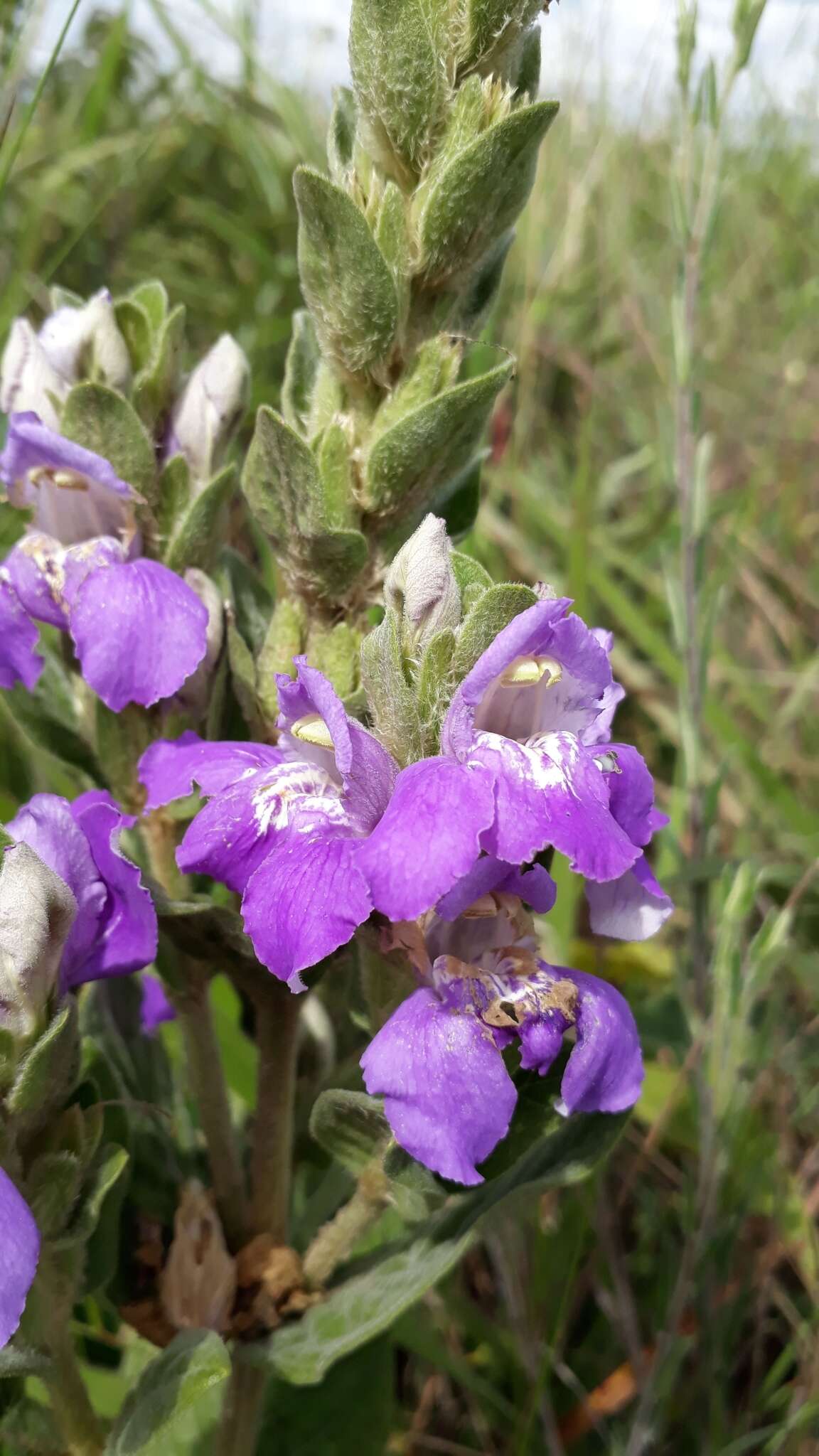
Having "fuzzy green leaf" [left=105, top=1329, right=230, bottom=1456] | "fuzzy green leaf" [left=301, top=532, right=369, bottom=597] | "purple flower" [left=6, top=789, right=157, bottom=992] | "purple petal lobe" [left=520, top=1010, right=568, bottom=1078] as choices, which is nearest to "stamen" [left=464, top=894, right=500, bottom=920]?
"purple petal lobe" [left=520, top=1010, right=568, bottom=1078]

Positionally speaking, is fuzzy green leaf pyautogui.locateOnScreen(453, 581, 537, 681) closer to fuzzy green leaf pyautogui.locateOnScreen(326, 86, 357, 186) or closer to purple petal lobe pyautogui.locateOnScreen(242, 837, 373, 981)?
purple petal lobe pyautogui.locateOnScreen(242, 837, 373, 981)

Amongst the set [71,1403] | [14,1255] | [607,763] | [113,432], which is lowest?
[71,1403]

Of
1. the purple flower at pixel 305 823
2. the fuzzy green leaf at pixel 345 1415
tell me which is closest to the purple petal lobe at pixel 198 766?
the purple flower at pixel 305 823

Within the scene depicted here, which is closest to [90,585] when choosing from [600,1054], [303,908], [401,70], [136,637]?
[136,637]

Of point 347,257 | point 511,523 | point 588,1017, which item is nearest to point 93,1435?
point 588,1017

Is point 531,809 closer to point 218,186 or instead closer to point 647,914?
point 647,914

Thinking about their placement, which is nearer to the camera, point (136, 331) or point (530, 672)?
point (530, 672)

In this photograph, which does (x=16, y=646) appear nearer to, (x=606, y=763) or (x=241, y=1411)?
(x=606, y=763)
